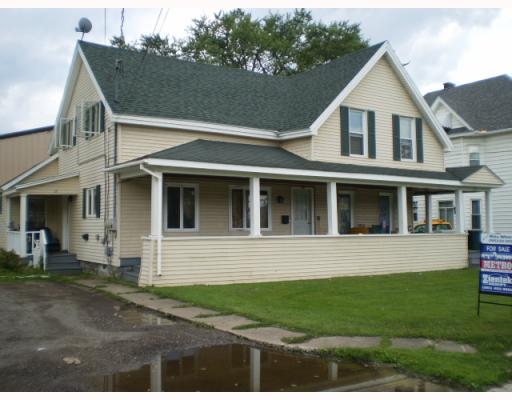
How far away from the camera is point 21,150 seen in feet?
92.2

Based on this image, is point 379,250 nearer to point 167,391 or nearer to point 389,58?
point 389,58

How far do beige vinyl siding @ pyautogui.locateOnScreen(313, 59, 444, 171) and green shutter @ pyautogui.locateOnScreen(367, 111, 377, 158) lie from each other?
197 mm

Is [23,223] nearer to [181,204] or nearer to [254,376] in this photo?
[181,204]

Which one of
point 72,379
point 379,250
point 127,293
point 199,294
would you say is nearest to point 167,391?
point 72,379

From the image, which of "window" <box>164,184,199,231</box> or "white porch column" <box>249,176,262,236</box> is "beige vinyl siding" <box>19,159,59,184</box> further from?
"white porch column" <box>249,176,262,236</box>

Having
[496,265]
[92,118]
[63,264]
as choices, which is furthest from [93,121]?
[496,265]

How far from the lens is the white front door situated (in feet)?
65.9

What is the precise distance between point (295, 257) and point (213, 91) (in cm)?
765

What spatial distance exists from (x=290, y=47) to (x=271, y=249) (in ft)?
94.1

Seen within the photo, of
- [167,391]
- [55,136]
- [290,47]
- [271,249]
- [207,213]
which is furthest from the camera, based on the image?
[290,47]

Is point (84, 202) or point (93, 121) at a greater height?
point (93, 121)

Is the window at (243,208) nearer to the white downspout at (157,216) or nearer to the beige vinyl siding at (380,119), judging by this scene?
the beige vinyl siding at (380,119)

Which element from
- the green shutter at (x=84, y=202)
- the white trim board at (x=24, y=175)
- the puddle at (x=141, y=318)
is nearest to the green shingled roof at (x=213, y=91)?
the green shutter at (x=84, y=202)

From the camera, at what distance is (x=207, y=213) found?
17938mm
